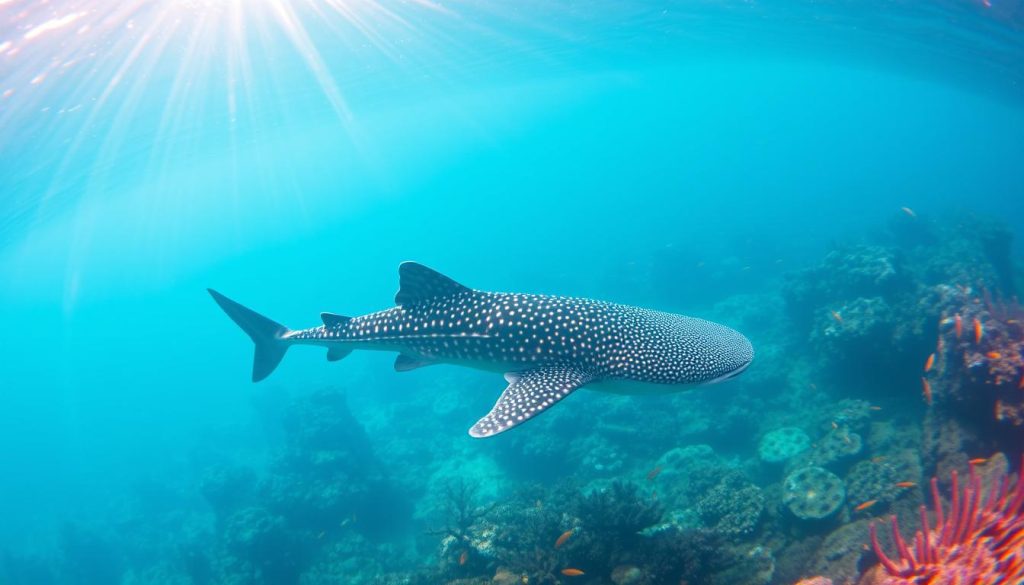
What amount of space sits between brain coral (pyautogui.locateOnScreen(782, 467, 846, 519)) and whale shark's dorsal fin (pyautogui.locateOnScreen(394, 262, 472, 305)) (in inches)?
269

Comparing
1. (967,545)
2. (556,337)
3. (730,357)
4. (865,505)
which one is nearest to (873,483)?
(865,505)

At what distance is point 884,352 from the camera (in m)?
12.2

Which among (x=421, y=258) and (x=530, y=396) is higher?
(x=530, y=396)

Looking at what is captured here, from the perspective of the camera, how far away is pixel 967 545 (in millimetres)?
3932

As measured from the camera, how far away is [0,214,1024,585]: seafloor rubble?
6.00 meters

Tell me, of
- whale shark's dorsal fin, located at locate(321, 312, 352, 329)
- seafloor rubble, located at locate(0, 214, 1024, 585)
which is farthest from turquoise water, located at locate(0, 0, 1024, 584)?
whale shark's dorsal fin, located at locate(321, 312, 352, 329)

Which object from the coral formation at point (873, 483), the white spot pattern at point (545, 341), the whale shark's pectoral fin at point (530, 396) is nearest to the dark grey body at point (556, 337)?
the white spot pattern at point (545, 341)

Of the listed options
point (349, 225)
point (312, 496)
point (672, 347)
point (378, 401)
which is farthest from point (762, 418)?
point (349, 225)

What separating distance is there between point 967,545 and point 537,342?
14.6ft

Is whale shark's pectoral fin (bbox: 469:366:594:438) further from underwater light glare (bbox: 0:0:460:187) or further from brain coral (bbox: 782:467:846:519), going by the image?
underwater light glare (bbox: 0:0:460:187)

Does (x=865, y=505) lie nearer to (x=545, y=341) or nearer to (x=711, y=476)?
(x=711, y=476)

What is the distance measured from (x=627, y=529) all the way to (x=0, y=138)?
28.8 m

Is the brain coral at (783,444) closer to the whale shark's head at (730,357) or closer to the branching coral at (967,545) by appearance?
the branching coral at (967,545)

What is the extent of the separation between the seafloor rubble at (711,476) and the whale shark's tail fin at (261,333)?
5.06m
